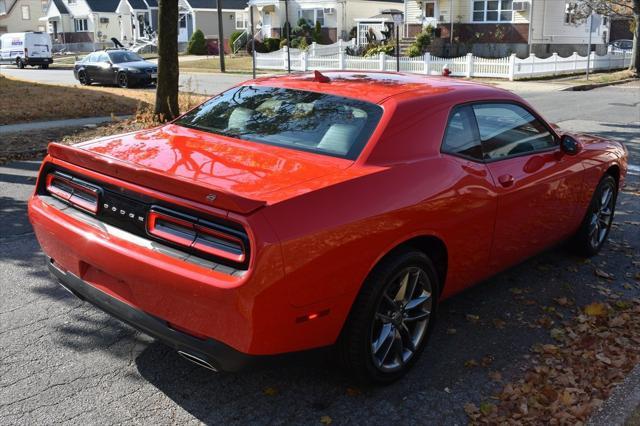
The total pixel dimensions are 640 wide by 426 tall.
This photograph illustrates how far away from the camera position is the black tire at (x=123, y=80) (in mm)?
23953

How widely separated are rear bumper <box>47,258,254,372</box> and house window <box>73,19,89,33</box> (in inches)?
2672

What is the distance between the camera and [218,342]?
2791mm

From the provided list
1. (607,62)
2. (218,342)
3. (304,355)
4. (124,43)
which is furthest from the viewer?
(124,43)

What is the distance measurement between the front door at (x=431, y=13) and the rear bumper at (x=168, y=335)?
126 ft

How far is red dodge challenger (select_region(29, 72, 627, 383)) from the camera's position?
2.78 meters

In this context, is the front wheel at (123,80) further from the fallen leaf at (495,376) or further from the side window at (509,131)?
the fallen leaf at (495,376)

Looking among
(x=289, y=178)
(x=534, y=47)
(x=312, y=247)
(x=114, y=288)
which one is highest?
(x=534, y=47)

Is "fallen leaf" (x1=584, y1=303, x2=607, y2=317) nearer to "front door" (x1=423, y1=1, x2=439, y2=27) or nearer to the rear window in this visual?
the rear window

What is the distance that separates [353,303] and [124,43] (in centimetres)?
6320

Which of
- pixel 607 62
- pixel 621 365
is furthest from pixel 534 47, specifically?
pixel 621 365

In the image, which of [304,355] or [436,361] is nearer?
[304,355]

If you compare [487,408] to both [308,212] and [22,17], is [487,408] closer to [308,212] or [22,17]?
[308,212]

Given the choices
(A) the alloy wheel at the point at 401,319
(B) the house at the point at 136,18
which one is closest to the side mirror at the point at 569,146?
(A) the alloy wheel at the point at 401,319

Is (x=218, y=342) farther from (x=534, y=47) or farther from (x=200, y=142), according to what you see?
(x=534, y=47)
